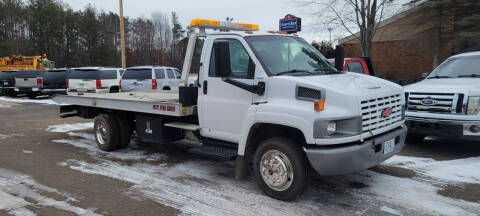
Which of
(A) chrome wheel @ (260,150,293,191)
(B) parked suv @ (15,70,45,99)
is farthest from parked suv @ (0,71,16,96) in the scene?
(A) chrome wheel @ (260,150,293,191)

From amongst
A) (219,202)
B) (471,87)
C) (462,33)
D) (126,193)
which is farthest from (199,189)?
(462,33)

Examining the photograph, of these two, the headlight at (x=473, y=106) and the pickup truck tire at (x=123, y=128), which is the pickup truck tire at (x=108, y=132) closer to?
the pickup truck tire at (x=123, y=128)

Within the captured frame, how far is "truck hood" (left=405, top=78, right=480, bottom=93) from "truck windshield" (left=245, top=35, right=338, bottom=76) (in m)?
2.52

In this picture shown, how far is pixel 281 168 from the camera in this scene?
4.38m

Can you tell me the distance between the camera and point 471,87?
6254mm

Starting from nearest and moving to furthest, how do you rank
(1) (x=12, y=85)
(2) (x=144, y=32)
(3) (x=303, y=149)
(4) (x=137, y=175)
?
(3) (x=303, y=149) < (4) (x=137, y=175) < (1) (x=12, y=85) < (2) (x=144, y=32)

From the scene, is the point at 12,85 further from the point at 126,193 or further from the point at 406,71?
the point at 406,71

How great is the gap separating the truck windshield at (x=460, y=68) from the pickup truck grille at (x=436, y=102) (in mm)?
1255

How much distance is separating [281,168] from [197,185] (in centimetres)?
139

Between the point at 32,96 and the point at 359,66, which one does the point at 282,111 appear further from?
the point at 32,96

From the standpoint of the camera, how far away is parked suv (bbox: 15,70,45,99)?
64.0 ft

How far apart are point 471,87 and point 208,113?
4629 mm

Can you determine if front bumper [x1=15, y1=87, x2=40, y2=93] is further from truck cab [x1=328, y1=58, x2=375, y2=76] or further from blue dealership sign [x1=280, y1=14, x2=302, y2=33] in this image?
truck cab [x1=328, y1=58, x2=375, y2=76]

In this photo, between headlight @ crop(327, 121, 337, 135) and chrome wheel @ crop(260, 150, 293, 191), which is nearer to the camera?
headlight @ crop(327, 121, 337, 135)
